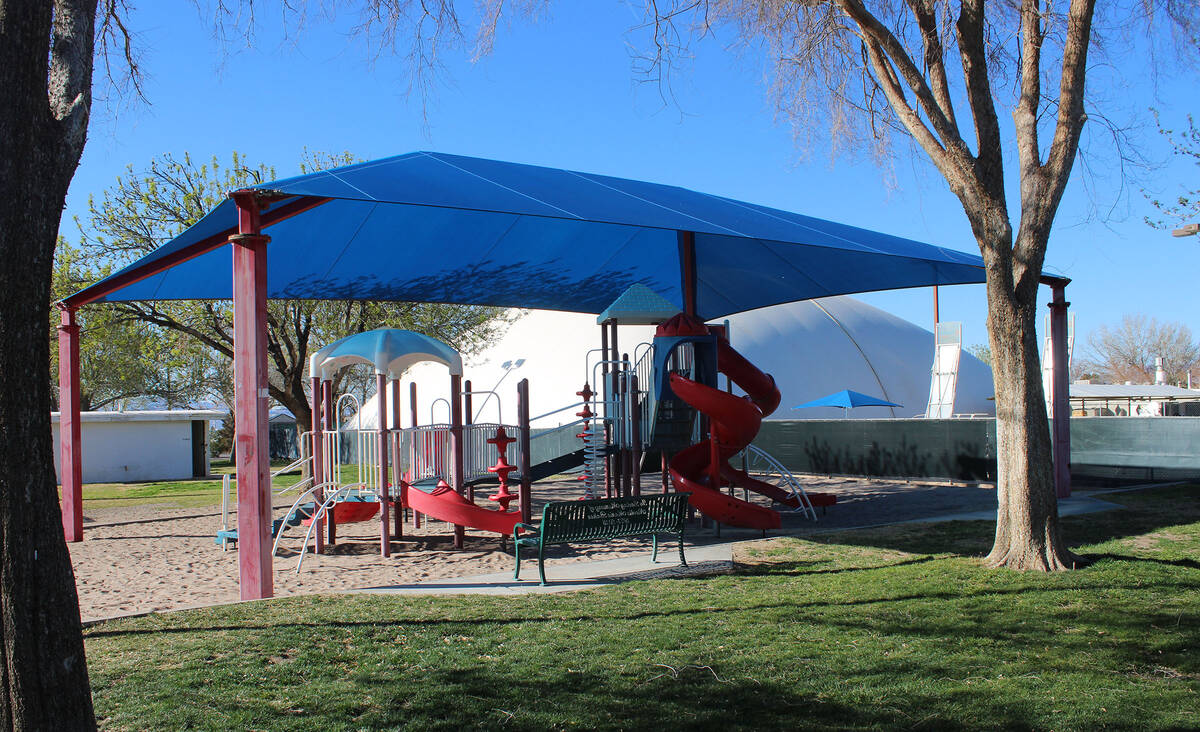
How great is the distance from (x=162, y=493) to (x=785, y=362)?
21535mm

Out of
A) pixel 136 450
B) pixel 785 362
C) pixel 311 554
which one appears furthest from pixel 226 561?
pixel 785 362

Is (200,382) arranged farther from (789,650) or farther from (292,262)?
(789,650)

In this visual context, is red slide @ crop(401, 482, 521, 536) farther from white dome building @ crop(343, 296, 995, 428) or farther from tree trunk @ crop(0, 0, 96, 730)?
white dome building @ crop(343, 296, 995, 428)

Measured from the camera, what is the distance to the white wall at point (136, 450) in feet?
96.3

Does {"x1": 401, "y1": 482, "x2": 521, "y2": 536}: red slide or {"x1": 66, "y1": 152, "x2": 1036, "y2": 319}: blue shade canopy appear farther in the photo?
{"x1": 401, "y1": 482, "x2": 521, "y2": 536}: red slide

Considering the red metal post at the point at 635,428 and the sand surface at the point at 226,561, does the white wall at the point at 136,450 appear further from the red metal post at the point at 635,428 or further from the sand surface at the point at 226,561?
the red metal post at the point at 635,428

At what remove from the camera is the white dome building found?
33.9m

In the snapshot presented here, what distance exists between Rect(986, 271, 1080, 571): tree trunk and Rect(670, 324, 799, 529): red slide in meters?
3.84

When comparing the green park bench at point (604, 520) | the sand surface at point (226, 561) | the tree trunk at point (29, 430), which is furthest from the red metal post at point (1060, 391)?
the tree trunk at point (29, 430)

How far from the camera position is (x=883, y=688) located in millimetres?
4680

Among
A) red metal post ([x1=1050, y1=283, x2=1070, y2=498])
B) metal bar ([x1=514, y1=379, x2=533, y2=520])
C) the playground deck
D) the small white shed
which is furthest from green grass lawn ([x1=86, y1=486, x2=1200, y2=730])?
the small white shed

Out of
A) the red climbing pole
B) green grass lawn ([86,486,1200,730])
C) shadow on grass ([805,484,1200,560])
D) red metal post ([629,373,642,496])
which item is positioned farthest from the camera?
A: red metal post ([629,373,642,496])

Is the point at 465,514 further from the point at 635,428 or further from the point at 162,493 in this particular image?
the point at 162,493

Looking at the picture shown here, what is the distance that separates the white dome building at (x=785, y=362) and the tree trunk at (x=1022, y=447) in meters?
23.7
